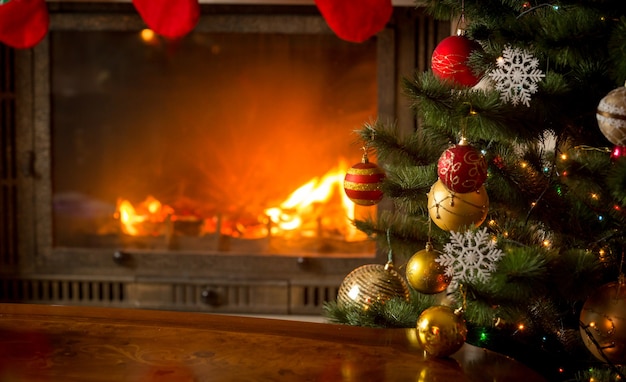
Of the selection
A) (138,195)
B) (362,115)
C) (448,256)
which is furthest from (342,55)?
(448,256)

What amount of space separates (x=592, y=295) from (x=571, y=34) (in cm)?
35

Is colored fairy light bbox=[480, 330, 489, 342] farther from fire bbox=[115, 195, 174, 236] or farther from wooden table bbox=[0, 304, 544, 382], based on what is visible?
fire bbox=[115, 195, 174, 236]

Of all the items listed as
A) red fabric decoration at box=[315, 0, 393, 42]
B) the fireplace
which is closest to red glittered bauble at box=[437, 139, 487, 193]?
red fabric decoration at box=[315, 0, 393, 42]

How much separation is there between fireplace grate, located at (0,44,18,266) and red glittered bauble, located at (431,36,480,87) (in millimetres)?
1860

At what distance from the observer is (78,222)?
2.77m

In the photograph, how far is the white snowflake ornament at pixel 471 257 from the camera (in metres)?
1.06

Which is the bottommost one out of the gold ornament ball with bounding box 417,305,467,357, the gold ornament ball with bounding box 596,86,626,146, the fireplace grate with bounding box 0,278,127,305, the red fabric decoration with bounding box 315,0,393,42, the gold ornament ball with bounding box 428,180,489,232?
the fireplace grate with bounding box 0,278,127,305

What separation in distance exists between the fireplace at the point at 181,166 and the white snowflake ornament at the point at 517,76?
1.51 metres

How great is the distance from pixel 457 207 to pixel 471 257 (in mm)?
76

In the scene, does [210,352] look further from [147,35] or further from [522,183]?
[147,35]

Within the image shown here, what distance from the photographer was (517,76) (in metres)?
1.09

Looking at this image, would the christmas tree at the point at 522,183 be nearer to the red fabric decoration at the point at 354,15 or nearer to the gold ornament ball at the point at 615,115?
the gold ornament ball at the point at 615,115

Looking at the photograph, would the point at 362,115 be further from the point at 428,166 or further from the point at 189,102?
the point at 428,166

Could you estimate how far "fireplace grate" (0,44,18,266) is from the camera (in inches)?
104
